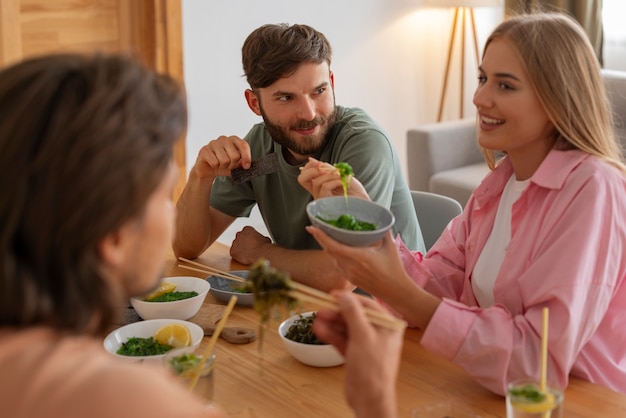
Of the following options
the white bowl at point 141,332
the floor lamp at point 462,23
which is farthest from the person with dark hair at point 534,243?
the floor lamp at point 462,23

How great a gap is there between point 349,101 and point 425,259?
317cm

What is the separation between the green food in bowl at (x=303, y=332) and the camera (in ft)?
5.90

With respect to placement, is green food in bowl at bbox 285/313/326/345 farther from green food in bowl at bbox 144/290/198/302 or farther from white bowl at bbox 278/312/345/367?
green food in bowl at bbox 144/290/198/302

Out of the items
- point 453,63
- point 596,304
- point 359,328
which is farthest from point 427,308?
point 453,63

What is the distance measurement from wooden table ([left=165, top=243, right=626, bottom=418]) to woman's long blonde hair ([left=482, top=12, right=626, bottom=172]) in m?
0.51

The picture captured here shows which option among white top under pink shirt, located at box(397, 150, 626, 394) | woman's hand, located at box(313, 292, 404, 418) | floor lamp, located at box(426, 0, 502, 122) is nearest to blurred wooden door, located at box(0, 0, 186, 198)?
floor lamp, located at box(426, 0, 502, 122)

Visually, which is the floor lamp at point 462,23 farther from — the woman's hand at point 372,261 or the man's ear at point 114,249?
the man's ear at point 114,249

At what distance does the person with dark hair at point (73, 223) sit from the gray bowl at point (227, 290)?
1087 mm

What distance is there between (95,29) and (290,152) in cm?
199

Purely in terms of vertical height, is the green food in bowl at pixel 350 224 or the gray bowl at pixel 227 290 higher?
the green food in bowl at pixel 350 224

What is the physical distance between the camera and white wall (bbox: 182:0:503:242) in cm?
459

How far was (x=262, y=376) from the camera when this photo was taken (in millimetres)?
1747

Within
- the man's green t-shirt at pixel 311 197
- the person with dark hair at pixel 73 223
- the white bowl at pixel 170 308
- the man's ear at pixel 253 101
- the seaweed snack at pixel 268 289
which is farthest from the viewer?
the man's ear at pixel 253 101

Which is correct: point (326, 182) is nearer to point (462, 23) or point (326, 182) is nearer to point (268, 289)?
point (268, 289)
